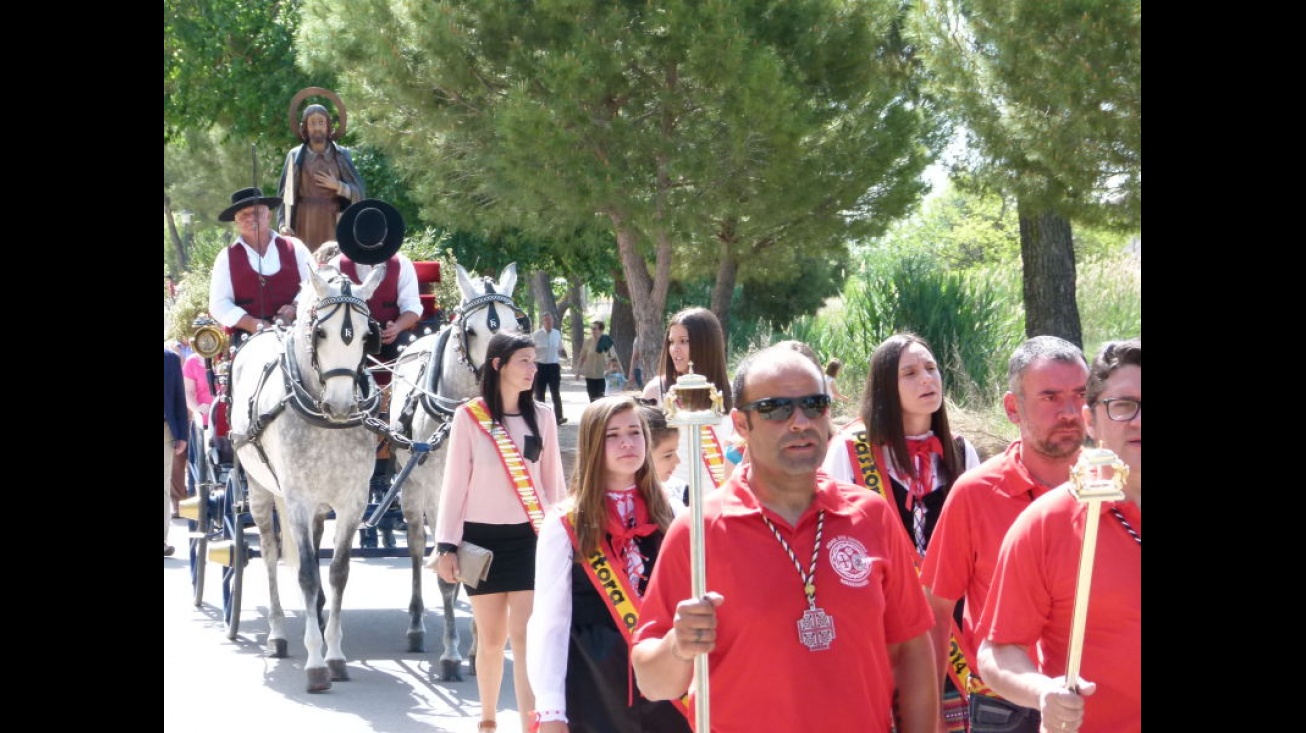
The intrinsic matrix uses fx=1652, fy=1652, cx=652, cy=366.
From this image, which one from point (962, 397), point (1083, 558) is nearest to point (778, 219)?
point (962, 397)

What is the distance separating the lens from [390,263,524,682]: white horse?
959 cm

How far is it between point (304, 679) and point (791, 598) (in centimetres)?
665

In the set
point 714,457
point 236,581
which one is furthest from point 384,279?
point 714,457

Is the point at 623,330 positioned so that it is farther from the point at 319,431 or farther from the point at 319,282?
the point at 319,282

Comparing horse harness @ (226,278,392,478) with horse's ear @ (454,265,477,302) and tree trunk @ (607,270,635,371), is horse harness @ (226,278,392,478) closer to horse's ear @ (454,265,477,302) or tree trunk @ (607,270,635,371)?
horse's ear @ (454,265,477,302)

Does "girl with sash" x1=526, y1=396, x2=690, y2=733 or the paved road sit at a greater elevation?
"girl with sash" x1=526, y1=396, x2=690, y2=733

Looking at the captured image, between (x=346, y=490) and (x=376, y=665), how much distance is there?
3.84ft

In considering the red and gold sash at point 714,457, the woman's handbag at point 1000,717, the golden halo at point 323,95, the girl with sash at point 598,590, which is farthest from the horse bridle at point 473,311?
the woman's handbag at point 1000,717

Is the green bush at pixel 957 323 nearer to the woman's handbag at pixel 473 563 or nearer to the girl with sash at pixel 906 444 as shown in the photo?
the woman's handbag at pixel 473 563

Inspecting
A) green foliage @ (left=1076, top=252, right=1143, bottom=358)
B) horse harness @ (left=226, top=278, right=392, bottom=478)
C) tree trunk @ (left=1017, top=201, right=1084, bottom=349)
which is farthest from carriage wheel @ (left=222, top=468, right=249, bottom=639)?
green foliage @ (left=1076, top=252, right=1143, bottom=358)

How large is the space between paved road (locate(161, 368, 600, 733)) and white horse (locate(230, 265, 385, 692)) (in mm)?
258

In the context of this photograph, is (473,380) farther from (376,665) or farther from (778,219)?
(778,219)

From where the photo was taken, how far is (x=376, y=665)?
10250mm

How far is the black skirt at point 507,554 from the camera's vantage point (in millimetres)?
7188
